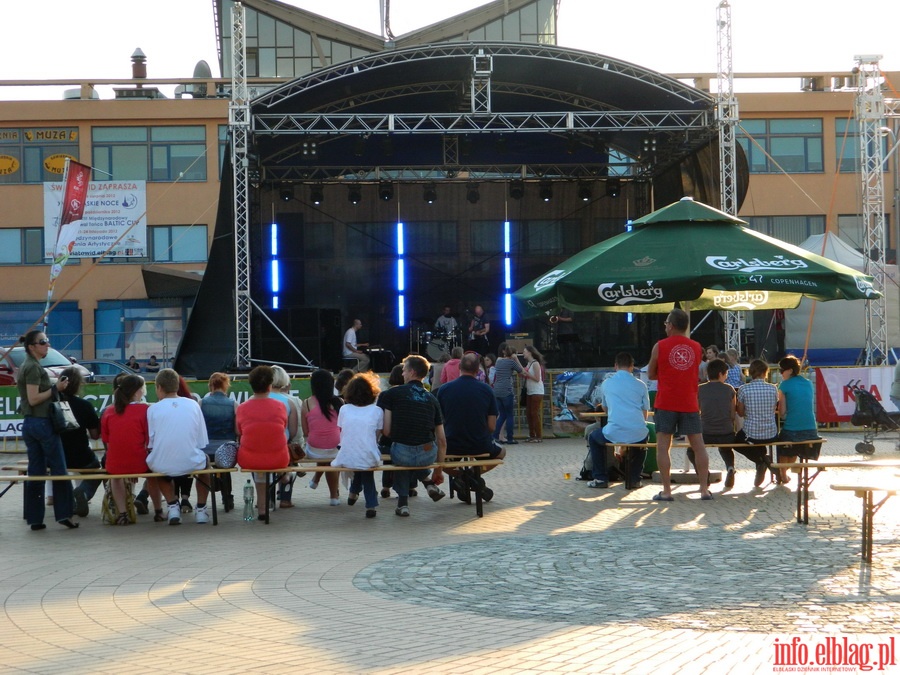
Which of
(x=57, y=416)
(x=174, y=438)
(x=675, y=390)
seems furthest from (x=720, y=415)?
(x=57, y=416)

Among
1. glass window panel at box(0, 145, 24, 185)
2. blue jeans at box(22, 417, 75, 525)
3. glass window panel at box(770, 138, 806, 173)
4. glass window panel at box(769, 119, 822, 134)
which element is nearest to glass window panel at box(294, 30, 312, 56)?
glass window panel at box(0, 145, 24, 185)

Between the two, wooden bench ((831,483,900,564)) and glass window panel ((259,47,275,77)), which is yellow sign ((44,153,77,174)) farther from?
wooden bench ((831,483,900,564))

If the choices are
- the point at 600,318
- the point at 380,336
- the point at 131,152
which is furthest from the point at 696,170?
the point at 131,152

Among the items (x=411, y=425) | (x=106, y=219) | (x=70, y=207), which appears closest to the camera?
(x=411, y=425)

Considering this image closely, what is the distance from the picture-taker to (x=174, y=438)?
9.73m

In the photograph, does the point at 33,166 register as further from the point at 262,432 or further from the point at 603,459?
the point at 262,432

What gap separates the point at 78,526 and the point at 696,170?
15.8 m

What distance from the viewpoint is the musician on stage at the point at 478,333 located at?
23.8 meters

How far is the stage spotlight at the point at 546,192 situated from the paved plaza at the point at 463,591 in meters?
15.2

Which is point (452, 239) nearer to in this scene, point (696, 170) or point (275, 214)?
point (275, 214)

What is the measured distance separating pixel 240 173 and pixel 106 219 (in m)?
17.6

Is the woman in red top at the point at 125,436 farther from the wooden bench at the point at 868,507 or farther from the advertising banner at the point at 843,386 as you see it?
the advertising banner at the point at 843,386

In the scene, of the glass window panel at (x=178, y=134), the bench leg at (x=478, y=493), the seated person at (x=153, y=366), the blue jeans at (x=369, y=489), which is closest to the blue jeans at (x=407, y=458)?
the blue jeans at (x=369, y=489)

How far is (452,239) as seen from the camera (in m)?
25.2
